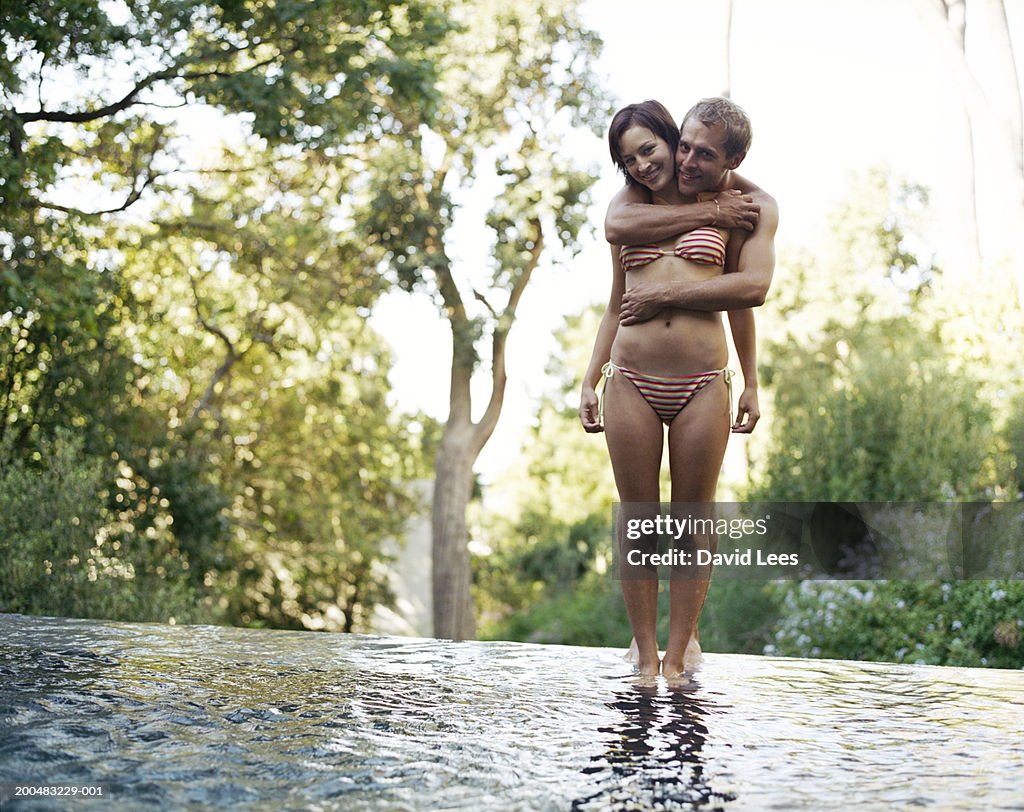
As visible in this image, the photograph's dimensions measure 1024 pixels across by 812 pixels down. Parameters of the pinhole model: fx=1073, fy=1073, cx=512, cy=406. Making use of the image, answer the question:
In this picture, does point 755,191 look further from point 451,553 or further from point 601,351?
point 451,553

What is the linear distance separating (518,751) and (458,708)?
479mm

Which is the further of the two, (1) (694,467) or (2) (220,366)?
(2) (220,366)

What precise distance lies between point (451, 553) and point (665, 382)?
9502mm

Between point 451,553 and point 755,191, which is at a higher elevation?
point 755,191

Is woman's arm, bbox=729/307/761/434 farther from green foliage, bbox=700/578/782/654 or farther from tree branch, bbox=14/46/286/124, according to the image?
green foliage, bbox=700/578/782/654

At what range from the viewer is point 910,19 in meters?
16.2

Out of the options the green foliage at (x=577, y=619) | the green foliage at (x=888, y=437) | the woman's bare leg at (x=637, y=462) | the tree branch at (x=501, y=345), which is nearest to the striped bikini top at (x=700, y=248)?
the woman's bare leg at (x=637, y=462)

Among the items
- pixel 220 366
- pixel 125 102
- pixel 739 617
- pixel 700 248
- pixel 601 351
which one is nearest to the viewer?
pixel 700 248

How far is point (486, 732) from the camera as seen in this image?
206 centimetres

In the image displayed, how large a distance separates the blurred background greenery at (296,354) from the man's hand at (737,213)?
4.37 m

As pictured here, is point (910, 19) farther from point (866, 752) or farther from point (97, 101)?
point (866, 752)

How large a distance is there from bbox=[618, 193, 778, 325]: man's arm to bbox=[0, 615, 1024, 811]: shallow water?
97 cm

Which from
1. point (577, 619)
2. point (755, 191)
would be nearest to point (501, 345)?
point (577, 619)

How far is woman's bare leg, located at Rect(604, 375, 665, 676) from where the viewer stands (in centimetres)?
283
